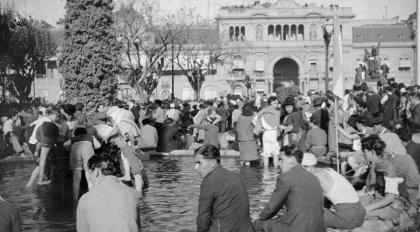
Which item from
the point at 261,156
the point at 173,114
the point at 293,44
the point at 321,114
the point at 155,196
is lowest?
the point at 155,196

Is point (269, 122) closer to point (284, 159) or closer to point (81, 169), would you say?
point (81, 169)

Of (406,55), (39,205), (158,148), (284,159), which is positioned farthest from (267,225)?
(406,55)

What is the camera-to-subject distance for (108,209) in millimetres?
4559

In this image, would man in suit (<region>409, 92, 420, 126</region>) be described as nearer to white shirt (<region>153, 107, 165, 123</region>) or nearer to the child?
the child

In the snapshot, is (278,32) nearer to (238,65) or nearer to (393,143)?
(238,65)

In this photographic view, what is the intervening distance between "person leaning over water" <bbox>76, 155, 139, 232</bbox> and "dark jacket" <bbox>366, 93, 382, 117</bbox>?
12989 mm

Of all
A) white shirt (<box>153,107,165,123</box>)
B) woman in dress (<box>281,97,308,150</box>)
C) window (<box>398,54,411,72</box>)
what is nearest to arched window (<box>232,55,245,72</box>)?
window (<box>398,54,411,72</box>)

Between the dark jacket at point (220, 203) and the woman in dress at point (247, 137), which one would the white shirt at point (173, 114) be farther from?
the dark jacket at point (220, 203)

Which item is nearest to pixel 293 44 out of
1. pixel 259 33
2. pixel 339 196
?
pixel 259 33

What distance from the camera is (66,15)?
17062mm

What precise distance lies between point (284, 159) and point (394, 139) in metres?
3.26

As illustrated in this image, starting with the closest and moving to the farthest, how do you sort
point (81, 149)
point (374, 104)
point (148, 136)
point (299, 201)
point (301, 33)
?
1. point (299, 201)
2. point (81, 149)
3. point (148, 136)
4. point (374, 104)
5. point (301, 33)

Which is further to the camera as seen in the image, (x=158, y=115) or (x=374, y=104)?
(x=158, y=115)

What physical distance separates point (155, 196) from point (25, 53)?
33728mm
